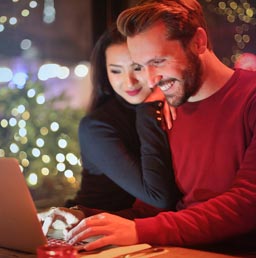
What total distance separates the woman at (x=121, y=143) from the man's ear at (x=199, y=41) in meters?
0.28

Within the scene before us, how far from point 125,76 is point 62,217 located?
0.73 m

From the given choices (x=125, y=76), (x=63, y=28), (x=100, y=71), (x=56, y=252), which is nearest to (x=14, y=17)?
(x=63, y=28)

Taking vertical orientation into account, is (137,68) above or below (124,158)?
above

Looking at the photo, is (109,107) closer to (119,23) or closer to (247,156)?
(119,23)

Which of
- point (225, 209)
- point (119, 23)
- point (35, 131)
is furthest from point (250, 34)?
point (35, 131)

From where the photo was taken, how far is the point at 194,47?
7.85 feet

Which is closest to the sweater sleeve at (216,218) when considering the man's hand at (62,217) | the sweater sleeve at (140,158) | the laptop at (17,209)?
the sweater sleeve at (140,158)

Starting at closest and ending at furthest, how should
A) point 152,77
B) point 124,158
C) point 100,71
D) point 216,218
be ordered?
point 216,218 < point 152,77 < point 124,158 < point 100,71

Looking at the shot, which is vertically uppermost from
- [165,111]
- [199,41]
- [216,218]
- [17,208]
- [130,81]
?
[199,41]

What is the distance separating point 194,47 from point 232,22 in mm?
222

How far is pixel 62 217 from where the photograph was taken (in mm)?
2594

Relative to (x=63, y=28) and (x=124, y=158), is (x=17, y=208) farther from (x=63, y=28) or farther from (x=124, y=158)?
(x=63, y=28)

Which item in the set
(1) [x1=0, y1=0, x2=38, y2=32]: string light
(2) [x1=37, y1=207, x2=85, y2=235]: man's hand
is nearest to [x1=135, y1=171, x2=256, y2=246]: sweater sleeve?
(2) [x1=37, y1=207, x2=85, y2=235]: man's hand

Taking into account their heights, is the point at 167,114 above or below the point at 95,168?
above
